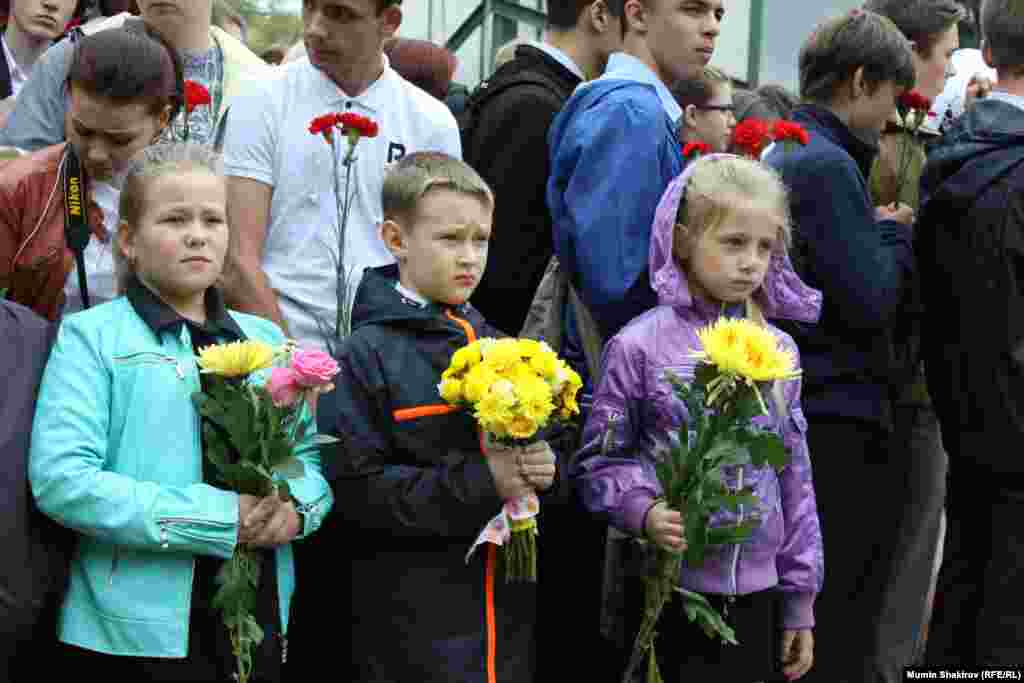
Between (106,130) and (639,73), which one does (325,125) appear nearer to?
(106,130)

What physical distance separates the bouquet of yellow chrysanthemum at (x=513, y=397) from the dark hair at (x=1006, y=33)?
7.41ft

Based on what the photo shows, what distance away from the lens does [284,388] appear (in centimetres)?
334

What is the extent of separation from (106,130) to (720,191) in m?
1.73

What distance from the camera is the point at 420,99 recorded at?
182 inches

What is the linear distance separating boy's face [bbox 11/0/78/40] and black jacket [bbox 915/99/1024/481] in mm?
3314

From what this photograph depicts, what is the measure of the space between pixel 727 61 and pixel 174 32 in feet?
16.7

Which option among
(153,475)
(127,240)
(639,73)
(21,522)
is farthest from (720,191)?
(21,522)

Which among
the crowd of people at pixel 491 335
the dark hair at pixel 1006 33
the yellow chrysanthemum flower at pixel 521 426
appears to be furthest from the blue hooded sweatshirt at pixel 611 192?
the dark hair at pixel 1006 33

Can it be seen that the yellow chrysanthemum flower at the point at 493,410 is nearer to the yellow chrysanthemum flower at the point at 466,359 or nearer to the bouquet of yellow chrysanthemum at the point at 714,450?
the yellow chrysanthemum flower at the point at 466,359

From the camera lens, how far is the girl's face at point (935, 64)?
581cm

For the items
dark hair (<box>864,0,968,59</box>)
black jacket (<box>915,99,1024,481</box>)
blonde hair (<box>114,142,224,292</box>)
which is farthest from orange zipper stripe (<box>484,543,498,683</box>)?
dark hair (<box>864,0,968,59</box>)

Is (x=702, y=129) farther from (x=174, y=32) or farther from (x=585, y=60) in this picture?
(x=174, y=32)

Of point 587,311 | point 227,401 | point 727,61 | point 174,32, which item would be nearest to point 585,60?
point 587,311

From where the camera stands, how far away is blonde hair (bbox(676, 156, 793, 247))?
4012mm
